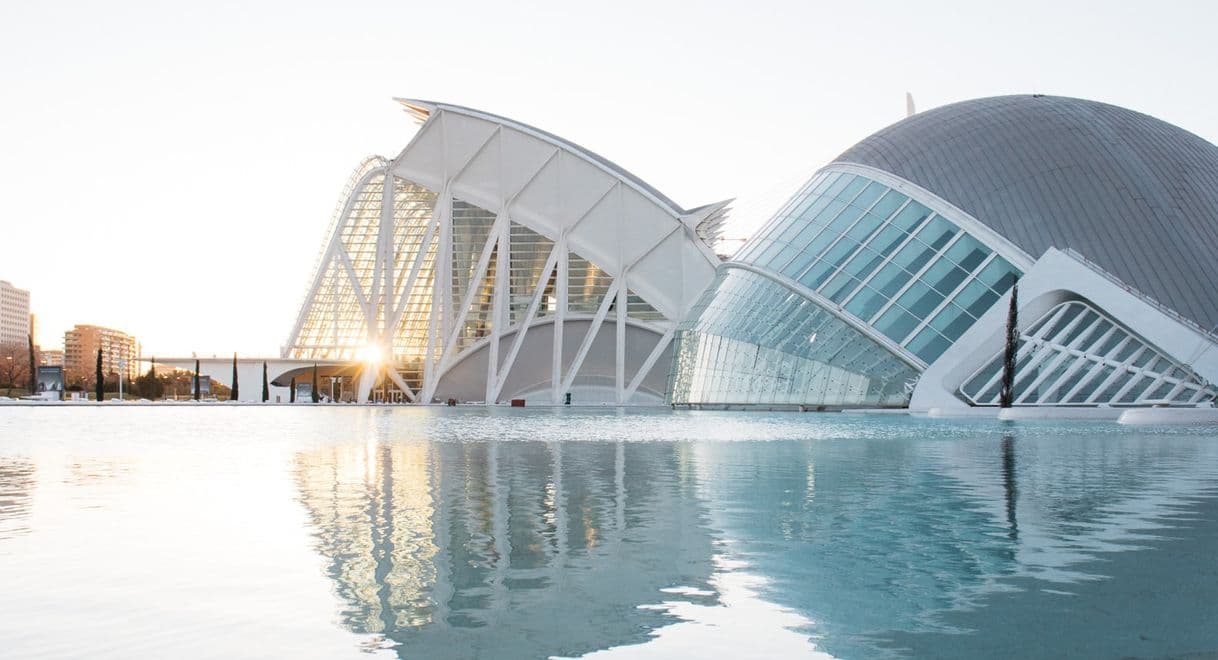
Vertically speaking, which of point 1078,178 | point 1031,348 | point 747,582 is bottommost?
point 747,582

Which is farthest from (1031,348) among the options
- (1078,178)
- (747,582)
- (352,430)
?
(747,582)

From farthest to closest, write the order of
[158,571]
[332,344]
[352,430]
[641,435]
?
[332,344], [352,430], [641,435], [158,571]

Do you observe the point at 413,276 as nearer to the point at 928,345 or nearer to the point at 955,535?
the point at 928,345

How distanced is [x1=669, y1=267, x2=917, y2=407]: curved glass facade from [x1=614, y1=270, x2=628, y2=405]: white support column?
21.3 metres

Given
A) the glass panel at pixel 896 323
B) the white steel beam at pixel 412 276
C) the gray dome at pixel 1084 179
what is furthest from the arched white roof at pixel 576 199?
the glass panel at pixel 896 323

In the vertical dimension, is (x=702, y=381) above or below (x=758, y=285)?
below

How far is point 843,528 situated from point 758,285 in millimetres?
39952

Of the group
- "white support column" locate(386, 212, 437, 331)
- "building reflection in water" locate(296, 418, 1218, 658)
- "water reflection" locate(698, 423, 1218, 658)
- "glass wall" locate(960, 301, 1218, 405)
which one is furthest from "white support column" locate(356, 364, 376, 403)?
"water reflection" locate(698, 423, 1218, 658)

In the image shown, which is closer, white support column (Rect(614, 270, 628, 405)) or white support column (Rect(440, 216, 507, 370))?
white support column (Rect(614, 270, 628, 405))

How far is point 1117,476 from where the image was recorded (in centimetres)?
1628

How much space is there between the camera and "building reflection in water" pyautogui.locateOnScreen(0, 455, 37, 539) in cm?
1109

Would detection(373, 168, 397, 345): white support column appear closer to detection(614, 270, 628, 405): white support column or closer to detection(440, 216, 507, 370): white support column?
detection(440, 216, 507, 370): white support column

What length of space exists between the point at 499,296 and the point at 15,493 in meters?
68.9

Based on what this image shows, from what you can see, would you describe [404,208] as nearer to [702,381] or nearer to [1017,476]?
[702,381]
